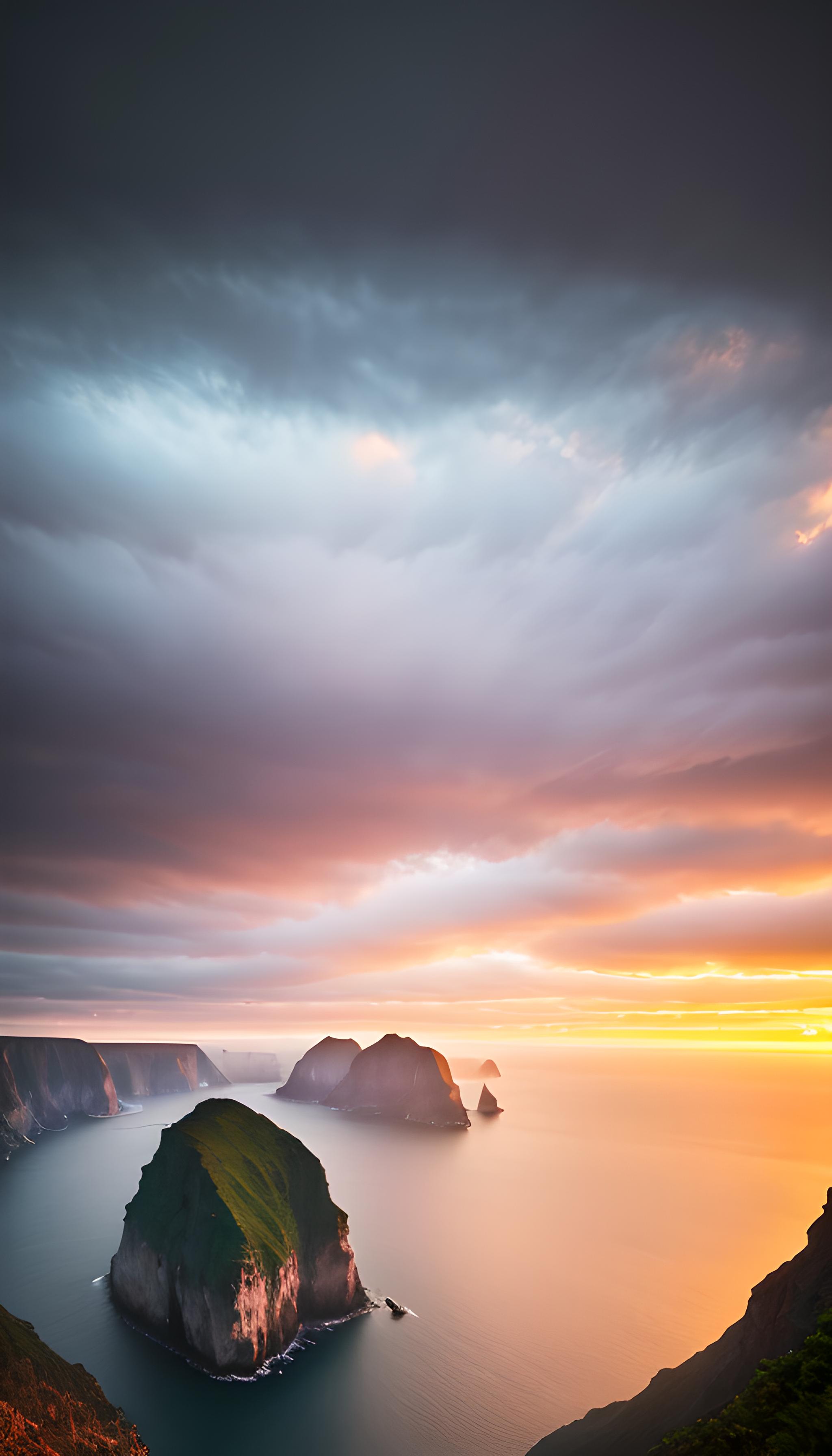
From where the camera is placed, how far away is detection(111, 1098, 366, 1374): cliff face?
51.4m

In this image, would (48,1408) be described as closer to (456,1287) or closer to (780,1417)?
(780,1417)

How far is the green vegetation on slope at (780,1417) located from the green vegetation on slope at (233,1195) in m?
42.8

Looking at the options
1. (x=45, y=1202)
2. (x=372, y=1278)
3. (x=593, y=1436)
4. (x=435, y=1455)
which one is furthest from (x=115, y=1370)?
(x=45, y=1202)

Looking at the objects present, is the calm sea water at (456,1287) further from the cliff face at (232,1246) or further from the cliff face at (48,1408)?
the cliff face at (48,1408)

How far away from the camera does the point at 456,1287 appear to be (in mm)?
72875

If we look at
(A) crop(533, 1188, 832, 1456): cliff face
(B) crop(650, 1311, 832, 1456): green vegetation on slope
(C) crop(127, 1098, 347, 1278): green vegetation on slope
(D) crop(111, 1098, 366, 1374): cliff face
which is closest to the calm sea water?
(D) crop(111, 1098, 366, 1374): cliff face

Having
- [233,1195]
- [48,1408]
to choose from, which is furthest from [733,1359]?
[233,1195]

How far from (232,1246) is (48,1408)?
20.4 m

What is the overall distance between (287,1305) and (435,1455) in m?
19.9

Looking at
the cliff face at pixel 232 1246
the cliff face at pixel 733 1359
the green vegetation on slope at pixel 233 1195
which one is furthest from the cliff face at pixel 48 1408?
the cliff face at pixel 733 1359

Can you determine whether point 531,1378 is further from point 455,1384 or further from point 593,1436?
point 593,1436

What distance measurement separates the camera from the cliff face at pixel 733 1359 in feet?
94.4

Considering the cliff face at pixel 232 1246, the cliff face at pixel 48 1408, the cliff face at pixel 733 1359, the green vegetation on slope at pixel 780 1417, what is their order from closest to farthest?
the green vegetation on slope at pixel 780 1417 → the cliff face at pixel 733 1359 → the cliff face at pixel 48 1408 → the cliff face at pixel 232 1246

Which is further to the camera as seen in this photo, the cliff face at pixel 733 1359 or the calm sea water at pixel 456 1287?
the calm sea water at pixel 456 1287
